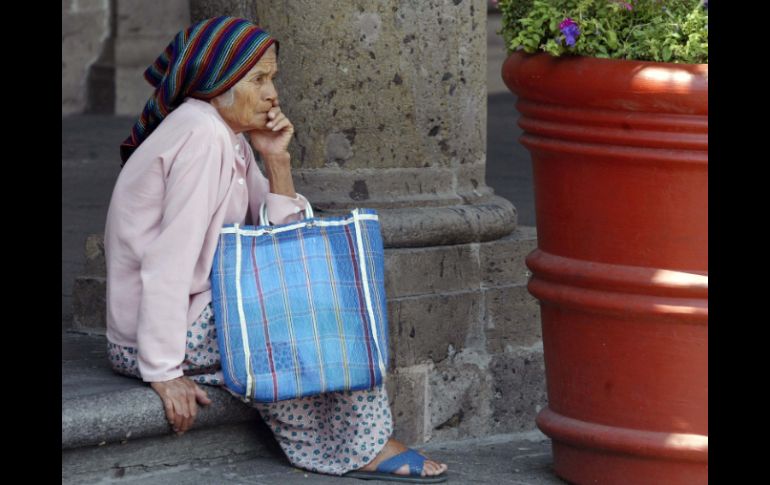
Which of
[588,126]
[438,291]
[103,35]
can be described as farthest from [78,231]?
[103,35]

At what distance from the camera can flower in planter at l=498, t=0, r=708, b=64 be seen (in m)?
3.43

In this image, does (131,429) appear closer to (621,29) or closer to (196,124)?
(196,124)

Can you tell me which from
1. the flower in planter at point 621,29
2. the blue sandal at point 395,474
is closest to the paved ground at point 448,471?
the blue sandal at point 395,474

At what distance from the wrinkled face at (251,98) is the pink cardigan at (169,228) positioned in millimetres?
33

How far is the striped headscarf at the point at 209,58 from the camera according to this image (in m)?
3.72

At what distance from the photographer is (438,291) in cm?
436

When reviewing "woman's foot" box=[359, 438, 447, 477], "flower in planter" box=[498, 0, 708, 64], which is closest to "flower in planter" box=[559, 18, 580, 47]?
"flower in planter" box=[498, 0, 708, 64]

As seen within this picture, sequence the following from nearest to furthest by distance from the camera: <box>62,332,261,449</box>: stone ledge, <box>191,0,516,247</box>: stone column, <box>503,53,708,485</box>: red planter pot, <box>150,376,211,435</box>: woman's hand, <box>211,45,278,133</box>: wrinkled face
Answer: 1. <box>503,53,708,485</box>: red planter pot
2. <box>62,332,261,449</box>: stone ledge
3. <box>150,376,211,435</box>: woman's hand
4. <box>211,45,278,133</box>: wrinkled face
5. <box>191,0,516,247</box>: stone column

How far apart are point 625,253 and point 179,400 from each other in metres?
1.09

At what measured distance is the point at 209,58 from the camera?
3.72 metres

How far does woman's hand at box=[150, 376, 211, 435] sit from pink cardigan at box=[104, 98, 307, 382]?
2 cm

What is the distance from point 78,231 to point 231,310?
141 inches

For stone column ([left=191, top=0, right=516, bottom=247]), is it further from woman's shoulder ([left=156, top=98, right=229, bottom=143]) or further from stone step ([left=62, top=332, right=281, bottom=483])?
stone step ([left=62, top=332, right=281, bottom=483])

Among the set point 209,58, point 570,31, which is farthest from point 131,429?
point 570,31
